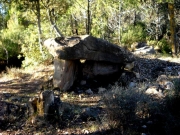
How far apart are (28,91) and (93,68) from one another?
2.31 meters

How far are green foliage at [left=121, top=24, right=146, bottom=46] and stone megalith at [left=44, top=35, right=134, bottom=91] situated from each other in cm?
986

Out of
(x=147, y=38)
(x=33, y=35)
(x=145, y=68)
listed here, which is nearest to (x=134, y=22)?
(x=147, y=38)

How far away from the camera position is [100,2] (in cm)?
1605

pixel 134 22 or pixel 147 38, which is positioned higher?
pixel 134 22

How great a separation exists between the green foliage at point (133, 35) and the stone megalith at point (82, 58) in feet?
32.3

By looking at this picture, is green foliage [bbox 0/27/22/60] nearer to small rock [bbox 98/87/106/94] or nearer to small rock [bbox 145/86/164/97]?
small rock [bbox 98/87/106/94]

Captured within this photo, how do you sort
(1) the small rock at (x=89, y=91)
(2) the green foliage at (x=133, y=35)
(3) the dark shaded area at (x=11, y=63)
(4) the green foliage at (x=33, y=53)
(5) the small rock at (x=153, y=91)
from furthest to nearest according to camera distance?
1. (3) the dark shaded area at (x=11, y=63)
2. (2) the green foliage at (x=133, y=35)
3. (4) the green foliage at (x=33, y=53)
4. (1) the small rock at (x=89, y=91)
5. (5) the small rock at (x=153, y=91)

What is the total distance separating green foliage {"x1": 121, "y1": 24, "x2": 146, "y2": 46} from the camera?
1866 cm

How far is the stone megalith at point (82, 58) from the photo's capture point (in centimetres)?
766

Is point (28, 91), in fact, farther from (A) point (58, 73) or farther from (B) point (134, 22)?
(B) point (134, 22)

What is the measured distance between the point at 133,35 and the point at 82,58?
474 inches

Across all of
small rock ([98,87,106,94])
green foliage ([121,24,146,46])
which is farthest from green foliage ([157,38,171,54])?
small rock ([98,87,106,94])

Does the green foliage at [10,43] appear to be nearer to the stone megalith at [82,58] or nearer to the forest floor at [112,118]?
the stone megalith at [82,58]

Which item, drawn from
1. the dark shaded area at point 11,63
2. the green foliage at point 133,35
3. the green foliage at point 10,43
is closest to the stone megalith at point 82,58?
the green foliage at point 133,35
